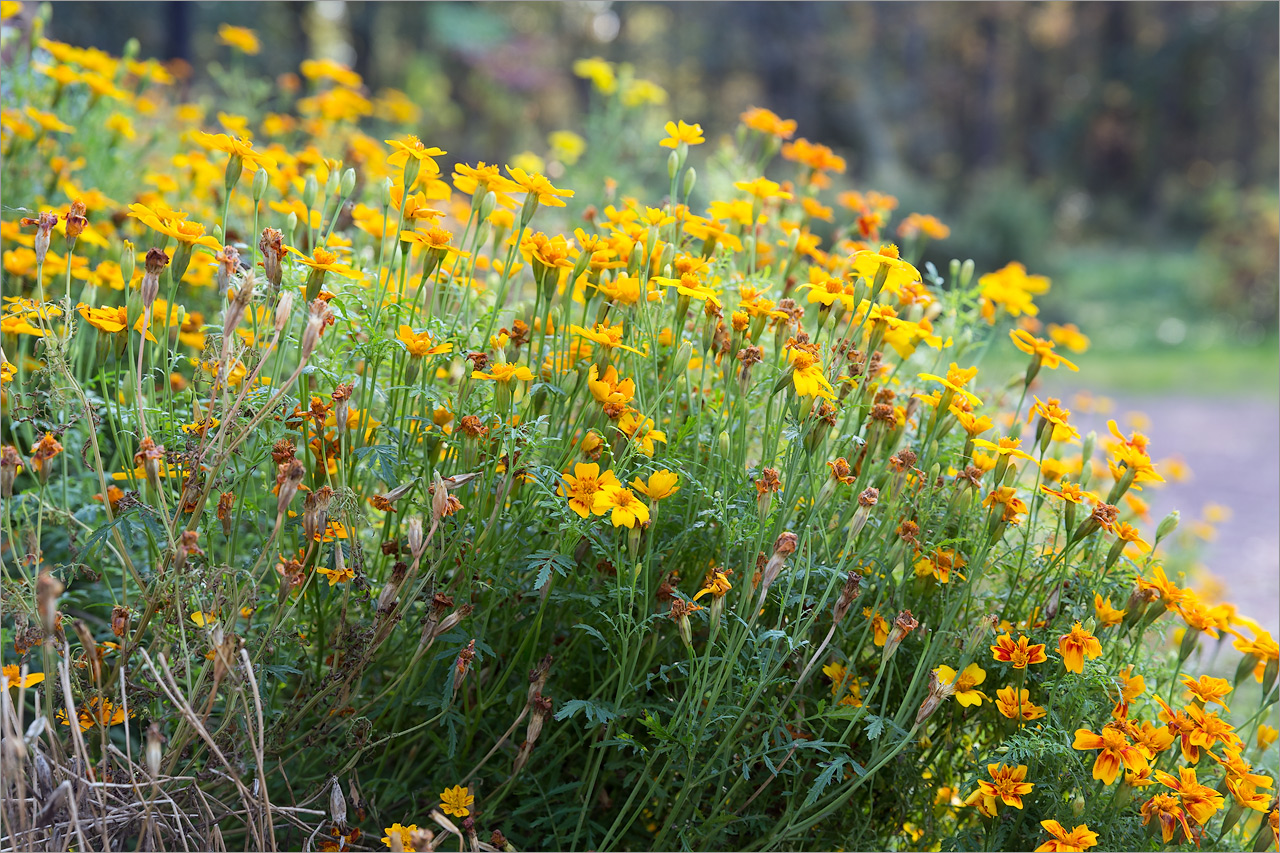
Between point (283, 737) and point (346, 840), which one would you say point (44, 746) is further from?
point (346, 840)

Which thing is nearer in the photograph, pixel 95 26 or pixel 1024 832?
pixel 1024 832

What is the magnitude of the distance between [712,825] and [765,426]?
64 cm

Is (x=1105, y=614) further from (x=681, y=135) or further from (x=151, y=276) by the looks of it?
(x=151, y=276)

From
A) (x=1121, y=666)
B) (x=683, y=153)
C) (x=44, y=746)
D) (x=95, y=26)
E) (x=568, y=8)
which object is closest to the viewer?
(x=44, y=746)

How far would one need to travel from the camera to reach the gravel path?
16.6ft

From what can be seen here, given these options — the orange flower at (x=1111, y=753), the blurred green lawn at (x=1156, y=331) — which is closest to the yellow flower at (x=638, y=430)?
the orange flower at (x=1111, y=753)

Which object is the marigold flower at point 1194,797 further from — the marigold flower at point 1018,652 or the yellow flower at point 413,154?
the yellow flower at point 413,154

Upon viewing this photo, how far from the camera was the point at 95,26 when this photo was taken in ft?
45.0

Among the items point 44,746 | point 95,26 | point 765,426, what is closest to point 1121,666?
point 765,426

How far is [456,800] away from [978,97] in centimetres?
2396

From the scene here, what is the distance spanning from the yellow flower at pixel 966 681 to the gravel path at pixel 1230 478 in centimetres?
296

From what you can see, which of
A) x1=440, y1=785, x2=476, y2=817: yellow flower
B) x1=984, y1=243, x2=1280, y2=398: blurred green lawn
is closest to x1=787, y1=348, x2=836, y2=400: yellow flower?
x1=440, y1=785, x2=476, y2=817: yellow flower

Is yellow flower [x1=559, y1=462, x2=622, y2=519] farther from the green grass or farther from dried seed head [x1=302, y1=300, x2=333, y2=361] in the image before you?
the green grass

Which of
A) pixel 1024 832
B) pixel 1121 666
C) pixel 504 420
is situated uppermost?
pixel 504 420
